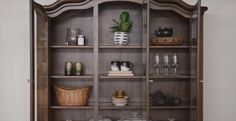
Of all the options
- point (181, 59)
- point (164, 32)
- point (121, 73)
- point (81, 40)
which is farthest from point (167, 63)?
point (81, 40)

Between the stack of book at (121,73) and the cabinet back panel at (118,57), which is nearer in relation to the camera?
the stack of book at (121,73)

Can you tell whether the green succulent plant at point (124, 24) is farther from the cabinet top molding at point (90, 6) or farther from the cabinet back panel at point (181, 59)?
the cabinet back panel at point (181, 59)

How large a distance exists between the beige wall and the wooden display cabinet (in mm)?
365

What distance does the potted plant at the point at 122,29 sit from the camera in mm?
3182

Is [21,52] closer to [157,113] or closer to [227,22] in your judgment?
[157,113]

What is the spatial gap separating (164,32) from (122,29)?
44 cm

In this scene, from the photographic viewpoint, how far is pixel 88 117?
333cm

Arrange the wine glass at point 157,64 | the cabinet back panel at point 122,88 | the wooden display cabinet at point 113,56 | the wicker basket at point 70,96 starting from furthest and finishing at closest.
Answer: the cabinet back panel at point 122,88 < the wicker basket at point 70,96 < the wine glass at point 157,64 < the wooden display cabinet at point 113,56

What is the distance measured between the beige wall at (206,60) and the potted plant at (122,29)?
80 cm

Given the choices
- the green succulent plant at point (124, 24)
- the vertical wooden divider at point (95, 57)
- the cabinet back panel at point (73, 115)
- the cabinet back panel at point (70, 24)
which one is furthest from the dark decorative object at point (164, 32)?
the cabinet back panel at point (73, 115)

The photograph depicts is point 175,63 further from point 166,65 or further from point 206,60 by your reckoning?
point 206,60

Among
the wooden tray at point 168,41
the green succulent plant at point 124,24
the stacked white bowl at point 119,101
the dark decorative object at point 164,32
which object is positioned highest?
the green succulent plant at point 124,24

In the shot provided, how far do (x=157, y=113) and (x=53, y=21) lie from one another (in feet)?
4.79

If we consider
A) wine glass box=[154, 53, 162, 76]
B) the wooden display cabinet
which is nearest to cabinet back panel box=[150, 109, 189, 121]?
the wooden display cabinet
